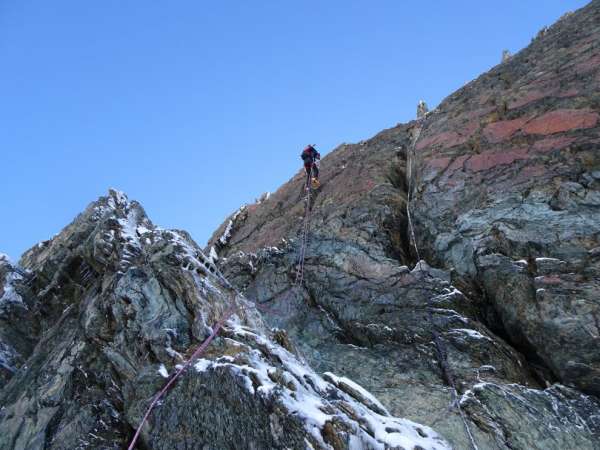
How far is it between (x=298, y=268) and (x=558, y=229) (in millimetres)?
6961

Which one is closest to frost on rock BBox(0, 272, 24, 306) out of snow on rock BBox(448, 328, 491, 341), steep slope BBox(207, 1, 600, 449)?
steep slope BBox(207, 1, 600, 449)

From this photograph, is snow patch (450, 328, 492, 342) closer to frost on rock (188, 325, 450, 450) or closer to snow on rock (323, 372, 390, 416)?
frost on rock (188, 325, 450, 450)

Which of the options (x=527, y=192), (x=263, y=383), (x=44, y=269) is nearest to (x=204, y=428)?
(x=263, y=383)

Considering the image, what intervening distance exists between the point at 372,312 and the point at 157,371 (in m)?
5.19

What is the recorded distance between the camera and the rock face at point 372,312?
26.3 feet

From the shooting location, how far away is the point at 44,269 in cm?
1581

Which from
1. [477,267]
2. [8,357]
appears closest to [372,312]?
[477,267]

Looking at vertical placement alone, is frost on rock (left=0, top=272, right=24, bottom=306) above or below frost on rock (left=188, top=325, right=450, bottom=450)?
above

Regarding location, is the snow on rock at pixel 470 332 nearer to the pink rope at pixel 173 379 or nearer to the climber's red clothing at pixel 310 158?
the pink rope at pixel 173 379

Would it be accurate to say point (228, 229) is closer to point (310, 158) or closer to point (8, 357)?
point (310, 158)

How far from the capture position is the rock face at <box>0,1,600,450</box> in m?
8.03

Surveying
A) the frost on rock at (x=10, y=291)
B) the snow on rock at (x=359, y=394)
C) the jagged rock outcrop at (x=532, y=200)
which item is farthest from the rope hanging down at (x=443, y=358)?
the frost on rock at (x=10, y=291)

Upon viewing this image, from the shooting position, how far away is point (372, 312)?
11.4 m

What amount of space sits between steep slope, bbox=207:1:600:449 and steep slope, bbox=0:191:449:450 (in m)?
1.56
